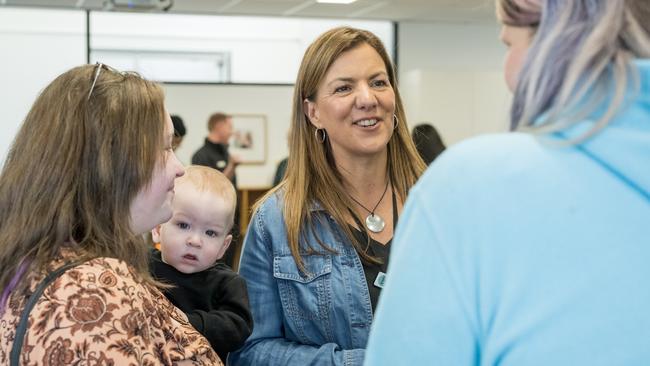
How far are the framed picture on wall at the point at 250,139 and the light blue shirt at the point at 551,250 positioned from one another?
28.9 feet

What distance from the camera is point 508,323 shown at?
0.82 meters

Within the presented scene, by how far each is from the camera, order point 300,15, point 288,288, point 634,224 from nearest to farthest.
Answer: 1. point 634,224
2. point 288,288
3. point 300,15

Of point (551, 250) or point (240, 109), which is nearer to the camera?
point (551, 250)

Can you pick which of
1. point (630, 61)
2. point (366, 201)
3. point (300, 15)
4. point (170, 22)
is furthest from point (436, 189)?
point (170, 22)

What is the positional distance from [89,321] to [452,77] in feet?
30.0

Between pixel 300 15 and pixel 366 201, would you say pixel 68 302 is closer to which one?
pixel 366 201

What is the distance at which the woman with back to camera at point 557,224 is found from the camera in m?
0.81

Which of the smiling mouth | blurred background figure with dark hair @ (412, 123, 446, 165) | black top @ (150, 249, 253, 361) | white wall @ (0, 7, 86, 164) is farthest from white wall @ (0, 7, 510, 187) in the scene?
black top @ (150, 249, 253, 361)

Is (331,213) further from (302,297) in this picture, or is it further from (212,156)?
(212,156)

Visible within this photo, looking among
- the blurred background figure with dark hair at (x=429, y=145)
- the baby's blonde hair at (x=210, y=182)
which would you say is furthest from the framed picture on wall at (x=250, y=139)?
the baby's blonde hair at (x=210, y=182)

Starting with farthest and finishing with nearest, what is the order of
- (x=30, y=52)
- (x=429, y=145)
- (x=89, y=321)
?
1. (x=30, y=52)
2. (x=429, y=145)
3. (x=89, y=321)

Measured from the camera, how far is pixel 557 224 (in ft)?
2.67

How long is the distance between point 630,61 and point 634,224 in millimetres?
158

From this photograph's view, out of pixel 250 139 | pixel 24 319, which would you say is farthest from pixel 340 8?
pixel 24 319
